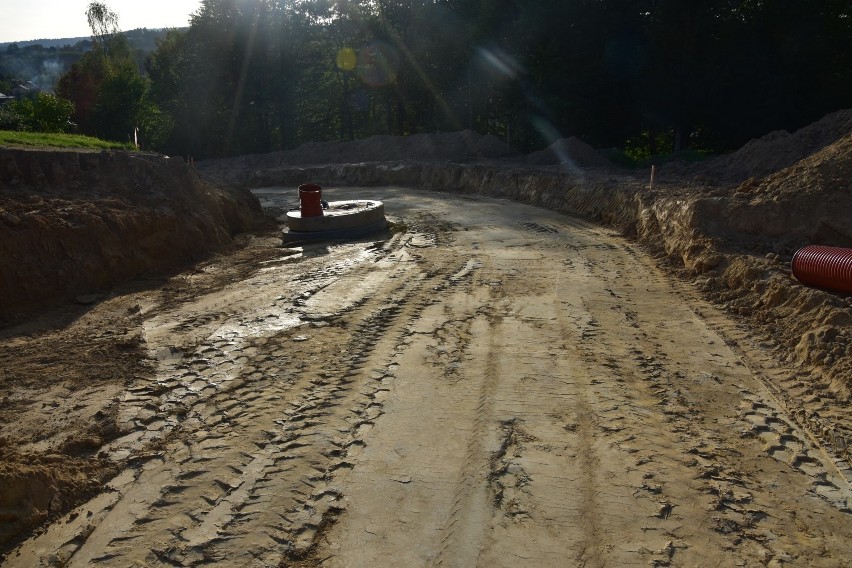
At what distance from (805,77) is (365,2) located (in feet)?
80.9

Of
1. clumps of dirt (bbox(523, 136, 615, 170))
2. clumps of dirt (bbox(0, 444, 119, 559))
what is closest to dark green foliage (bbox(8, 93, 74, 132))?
clumps of dirt (bbox(0, 444, 119, 559))

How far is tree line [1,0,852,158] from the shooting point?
80.5 feet

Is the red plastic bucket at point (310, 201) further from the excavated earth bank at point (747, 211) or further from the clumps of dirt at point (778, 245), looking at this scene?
the clumps of dirt at point (778, 245)

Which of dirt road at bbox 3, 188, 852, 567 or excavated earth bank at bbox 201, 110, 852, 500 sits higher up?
excavated earth bank at bbox 201, 110, 852, 500

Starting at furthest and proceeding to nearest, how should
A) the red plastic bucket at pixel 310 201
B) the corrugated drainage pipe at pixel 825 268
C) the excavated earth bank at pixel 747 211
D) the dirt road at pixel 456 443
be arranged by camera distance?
the red plastic bucket at pixel 310 201 → the corrugated drainage pipe at pixel 825 268 → the excavated earth bank at pixel 747 211 → the dirt road at pixel 456 443

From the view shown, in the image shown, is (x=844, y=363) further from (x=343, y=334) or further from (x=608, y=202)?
(x=608, y=202)

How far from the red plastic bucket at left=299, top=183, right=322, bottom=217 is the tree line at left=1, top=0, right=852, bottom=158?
51.4ft

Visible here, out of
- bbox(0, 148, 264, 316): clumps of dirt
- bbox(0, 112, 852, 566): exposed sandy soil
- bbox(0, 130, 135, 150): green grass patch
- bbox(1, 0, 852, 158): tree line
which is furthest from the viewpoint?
bbox(1, 0, 852, 158): tree line

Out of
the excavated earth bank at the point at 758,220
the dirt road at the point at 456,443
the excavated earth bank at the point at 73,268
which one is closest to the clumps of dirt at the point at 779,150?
the excavated earth bank at the point at 758,220

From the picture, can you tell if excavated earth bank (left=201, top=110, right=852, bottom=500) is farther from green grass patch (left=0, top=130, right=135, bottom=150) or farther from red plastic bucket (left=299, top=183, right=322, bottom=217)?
green grass patch (left=0, top=130, right=135, bottom=150)

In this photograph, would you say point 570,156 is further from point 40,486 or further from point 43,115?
point 40,486

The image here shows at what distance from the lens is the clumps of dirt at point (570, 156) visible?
24578 millimetres

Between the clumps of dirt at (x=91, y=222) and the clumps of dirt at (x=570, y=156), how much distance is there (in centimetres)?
1517

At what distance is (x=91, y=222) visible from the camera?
1016 cm
